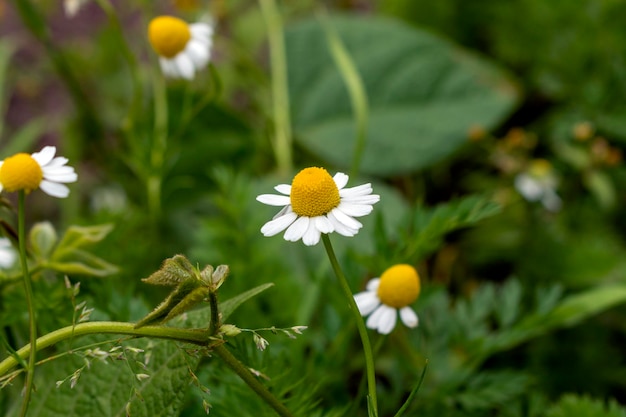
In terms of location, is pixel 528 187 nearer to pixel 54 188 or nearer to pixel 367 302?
pixel 367 302

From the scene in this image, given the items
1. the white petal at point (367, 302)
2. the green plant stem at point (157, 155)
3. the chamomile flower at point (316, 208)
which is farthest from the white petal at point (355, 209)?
the green plant stem at point (157, 155)

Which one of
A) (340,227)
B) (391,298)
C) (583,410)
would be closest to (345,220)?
(340,227)

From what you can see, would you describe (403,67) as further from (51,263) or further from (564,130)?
(51,263)

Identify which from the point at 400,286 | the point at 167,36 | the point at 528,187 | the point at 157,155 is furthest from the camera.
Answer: the point at 528,187

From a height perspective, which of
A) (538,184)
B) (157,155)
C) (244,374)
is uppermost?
(244,374)

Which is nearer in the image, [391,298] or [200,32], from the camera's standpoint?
[391,298]

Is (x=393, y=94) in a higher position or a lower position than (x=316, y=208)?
lower

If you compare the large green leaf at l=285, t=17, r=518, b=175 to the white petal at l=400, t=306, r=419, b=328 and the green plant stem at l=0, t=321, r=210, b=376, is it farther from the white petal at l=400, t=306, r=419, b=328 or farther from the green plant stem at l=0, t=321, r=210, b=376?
the green plant stem at l=0, t=321, r=210, b=376

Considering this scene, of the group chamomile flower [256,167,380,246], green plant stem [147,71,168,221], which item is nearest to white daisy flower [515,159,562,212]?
green plant stem [147,71,168,221]
